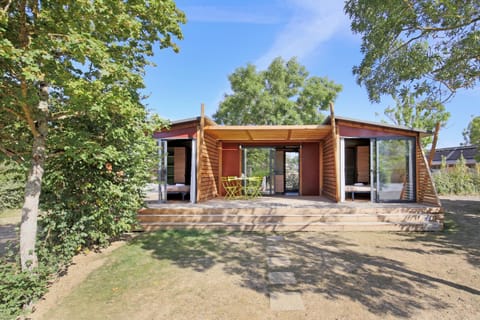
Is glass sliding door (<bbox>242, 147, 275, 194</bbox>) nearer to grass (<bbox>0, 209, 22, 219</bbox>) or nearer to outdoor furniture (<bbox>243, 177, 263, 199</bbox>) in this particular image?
outdoor furniture (<bbox>243, 177, 263, 199</bbox>)

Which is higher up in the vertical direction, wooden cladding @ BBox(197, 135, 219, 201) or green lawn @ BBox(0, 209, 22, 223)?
wooden cladding @ BBox(197, 135, 219, 201)

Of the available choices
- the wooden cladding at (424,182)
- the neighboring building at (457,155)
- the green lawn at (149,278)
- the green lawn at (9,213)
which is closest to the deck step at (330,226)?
the green lawn at (149,278)

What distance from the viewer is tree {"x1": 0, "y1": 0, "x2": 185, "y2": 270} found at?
2.58 metres

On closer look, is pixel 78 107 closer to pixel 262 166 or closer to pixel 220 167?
pixel 220 167

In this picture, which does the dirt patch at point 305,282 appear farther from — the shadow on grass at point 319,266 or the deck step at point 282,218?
the deck step at point 282,218

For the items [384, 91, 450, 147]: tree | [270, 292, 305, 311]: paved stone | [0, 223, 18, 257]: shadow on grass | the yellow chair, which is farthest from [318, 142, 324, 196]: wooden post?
[384, 91, 450, 147]: tree

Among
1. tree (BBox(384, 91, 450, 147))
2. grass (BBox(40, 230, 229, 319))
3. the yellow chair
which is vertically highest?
tree (BBox(384, 91, 450, 147))

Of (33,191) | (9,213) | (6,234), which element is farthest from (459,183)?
(9,213)

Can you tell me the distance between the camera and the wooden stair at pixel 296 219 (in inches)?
230

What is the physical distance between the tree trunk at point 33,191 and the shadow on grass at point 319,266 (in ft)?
5.66

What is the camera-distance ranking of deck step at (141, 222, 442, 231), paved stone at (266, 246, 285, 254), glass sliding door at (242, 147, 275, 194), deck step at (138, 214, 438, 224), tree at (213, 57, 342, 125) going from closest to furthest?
paved stone at (266, 246, 285, 254) < deck step at (141, 222, 442, 231) < deck step at (138, 214, 438, 224) < glass sliding door at (242, 147, 275, 194) < tree at (213, 57, 342, 125)

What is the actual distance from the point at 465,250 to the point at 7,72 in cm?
688

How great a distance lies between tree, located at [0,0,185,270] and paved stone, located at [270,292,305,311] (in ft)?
8.66

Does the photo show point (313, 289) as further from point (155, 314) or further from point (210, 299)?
point (155, 314)
